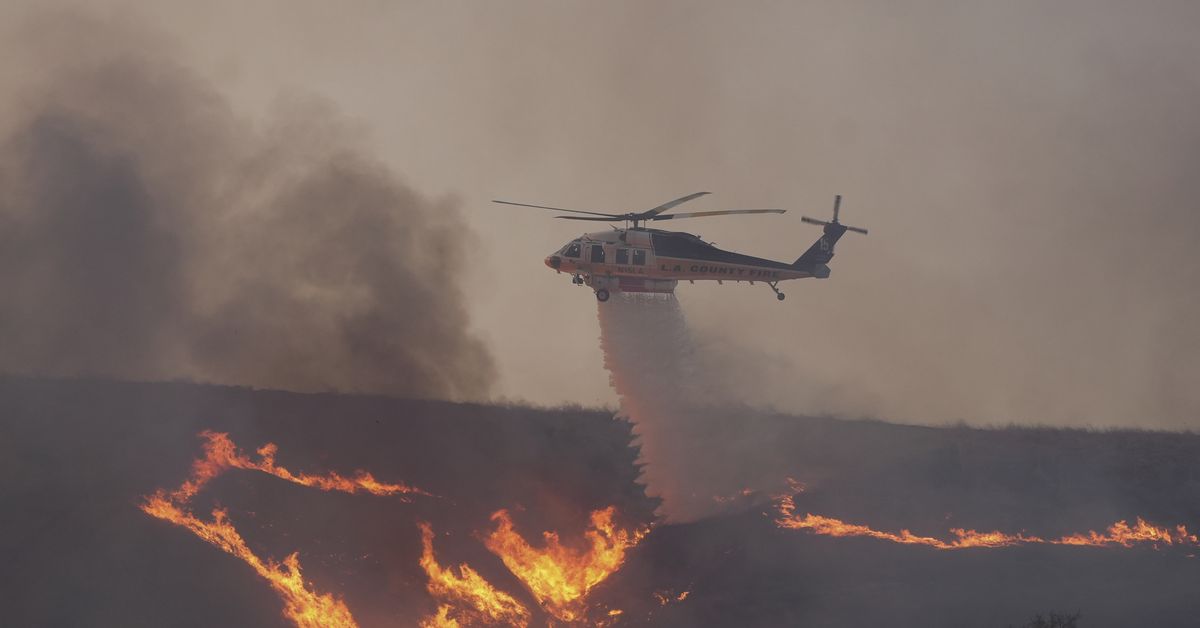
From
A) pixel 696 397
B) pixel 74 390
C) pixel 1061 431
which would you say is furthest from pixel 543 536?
pixel 1061 431

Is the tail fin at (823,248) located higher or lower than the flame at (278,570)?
higher

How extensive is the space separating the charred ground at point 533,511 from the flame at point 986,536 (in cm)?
69

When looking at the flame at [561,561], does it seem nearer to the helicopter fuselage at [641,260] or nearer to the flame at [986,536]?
the flame at [986,536]

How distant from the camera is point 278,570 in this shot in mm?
60531

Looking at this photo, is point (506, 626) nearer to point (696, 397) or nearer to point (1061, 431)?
point (696, 397)

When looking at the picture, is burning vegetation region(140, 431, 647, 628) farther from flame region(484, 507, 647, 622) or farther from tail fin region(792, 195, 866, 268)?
tail fin region(792, 195, 866, 268)

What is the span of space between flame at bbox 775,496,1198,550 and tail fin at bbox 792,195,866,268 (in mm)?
12051

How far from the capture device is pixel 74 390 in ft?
235

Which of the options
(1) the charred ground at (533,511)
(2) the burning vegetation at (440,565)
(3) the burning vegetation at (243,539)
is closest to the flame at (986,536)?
(1) the charred ground at (533,511)

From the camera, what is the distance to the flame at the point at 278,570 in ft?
194

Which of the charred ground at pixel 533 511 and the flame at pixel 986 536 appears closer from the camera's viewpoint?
the charred ground at pixel 533 511

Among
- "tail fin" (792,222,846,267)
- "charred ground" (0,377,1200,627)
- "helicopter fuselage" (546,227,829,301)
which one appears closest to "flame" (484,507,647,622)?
"charred ground" (0,377,1200,627)

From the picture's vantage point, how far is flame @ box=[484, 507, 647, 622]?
6331 centimetres

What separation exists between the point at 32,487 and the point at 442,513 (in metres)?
18.6
